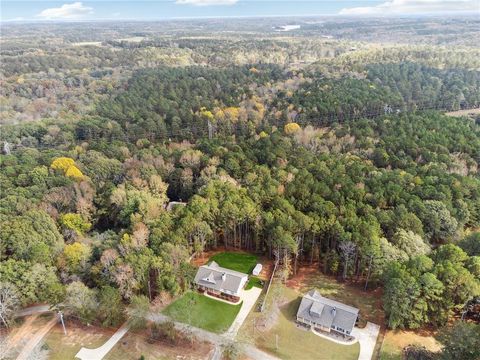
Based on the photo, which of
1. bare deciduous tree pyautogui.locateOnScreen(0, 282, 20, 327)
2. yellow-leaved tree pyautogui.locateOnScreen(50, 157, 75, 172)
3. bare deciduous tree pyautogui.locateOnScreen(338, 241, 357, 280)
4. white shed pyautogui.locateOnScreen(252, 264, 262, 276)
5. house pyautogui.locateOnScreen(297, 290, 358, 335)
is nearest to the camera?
house pyautogui.locateOnScreen(297, 290, 358, 335)

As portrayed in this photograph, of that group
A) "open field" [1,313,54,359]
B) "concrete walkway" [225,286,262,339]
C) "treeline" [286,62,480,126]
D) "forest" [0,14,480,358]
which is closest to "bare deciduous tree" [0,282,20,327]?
"forest" [0,14,480,358]

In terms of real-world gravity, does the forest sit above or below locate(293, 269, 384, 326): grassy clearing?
above

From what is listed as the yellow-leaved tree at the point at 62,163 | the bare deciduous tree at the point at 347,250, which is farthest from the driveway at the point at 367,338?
the yellow-leaved tree at the point at 62,163

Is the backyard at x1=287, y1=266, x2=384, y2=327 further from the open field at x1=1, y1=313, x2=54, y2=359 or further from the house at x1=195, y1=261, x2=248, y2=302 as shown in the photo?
the open field at x1=1, y1=313, x2=54, y2=359

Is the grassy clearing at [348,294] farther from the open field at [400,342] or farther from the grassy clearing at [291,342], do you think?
the grassy clearing at [291,342]

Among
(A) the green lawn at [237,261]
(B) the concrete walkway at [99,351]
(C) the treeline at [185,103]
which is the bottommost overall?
(B) the concrete walkway at [99,351]

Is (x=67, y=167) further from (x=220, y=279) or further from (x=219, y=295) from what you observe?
(x=219, y=295)
